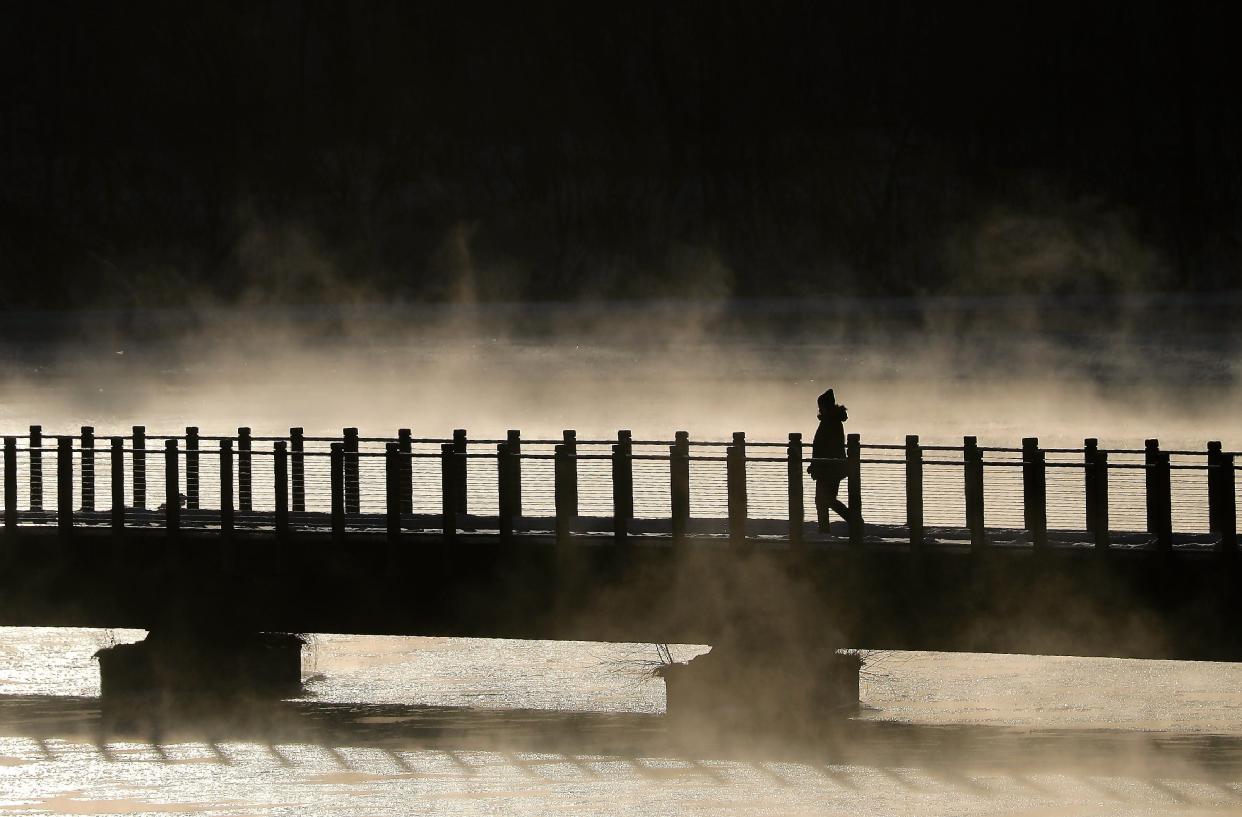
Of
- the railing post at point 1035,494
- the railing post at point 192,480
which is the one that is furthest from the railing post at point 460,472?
the railing post at point 1035,494

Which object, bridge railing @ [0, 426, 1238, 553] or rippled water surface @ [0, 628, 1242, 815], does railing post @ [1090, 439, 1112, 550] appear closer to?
bridge railing @ [0, 426, 1238, 553]

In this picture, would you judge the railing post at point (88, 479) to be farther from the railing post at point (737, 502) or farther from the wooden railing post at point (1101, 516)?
the wooden railing post at point (1101, 516)

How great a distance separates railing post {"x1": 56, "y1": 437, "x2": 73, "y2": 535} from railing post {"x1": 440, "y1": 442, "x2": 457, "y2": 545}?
12.9ft

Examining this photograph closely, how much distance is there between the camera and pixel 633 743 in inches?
820

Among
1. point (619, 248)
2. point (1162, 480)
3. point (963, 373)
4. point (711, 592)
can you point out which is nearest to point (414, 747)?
point (711, 592)

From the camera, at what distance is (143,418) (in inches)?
2427

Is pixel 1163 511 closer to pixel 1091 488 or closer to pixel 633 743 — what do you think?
pixel 1091 488

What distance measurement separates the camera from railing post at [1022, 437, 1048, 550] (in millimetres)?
19156

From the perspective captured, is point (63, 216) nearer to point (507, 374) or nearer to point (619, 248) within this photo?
point (619, 248)

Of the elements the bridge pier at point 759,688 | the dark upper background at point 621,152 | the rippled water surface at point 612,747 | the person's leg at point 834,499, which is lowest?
the rippled water surface at point 612,747

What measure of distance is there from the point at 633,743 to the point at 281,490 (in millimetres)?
4369

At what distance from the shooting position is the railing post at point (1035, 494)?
19.2 metres

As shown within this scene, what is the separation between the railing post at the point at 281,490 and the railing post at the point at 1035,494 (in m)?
7.31

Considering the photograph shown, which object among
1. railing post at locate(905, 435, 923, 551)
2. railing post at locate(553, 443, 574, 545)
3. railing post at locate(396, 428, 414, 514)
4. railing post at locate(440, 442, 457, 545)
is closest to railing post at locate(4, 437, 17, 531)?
railing post at locate(396, 428, 414, 514)
